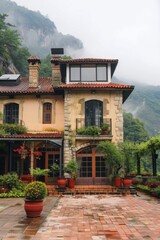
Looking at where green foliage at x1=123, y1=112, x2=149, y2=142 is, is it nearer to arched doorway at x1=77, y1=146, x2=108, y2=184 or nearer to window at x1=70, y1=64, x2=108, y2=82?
window at x1=70, y1=64, x2=108, y2=82

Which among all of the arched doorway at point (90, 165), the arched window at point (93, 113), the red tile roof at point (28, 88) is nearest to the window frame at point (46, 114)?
the red tile roof at point (28, 88)

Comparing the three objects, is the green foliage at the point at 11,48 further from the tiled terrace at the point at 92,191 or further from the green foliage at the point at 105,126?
the tiled terrace at the point at 92,191

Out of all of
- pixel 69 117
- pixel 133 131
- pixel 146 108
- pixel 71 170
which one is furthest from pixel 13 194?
pixel 146 108

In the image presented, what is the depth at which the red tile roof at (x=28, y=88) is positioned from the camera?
1883 cm

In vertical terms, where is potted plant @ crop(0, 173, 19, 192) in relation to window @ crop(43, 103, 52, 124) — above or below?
below

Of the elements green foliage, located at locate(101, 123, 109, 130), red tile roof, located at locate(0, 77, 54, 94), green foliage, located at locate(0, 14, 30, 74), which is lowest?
green foliage, located at locate(101, 123, 109, 130)

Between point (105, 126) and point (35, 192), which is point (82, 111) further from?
point (35, 192)

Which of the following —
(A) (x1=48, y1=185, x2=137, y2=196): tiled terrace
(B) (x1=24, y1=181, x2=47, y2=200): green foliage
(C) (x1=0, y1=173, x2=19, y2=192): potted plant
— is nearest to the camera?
(B) (x1=24, y1=181, x2=47, y2=200): green foliage

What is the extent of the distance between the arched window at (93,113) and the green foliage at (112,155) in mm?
2089

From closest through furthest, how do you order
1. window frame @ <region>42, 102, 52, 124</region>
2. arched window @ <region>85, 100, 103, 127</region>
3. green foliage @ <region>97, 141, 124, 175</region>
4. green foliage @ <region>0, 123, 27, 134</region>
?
green foliage @ <region>97, 141, 124, 175</region>, green foliage @ <region>0, 123, 27, 134</region>, arched window @ <region>85, 100, 103, 127</region>, window frame @ <region>42, 102, 52, 124</region>

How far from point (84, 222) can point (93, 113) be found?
1081 centimetres

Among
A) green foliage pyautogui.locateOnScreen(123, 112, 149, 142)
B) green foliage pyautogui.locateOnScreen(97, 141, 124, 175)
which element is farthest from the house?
green foliage pyautogui.locateOnScreen(123, 112, 149, 142)

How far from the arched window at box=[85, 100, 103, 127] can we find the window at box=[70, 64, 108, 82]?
184 cm

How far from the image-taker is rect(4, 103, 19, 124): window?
19188 mm
